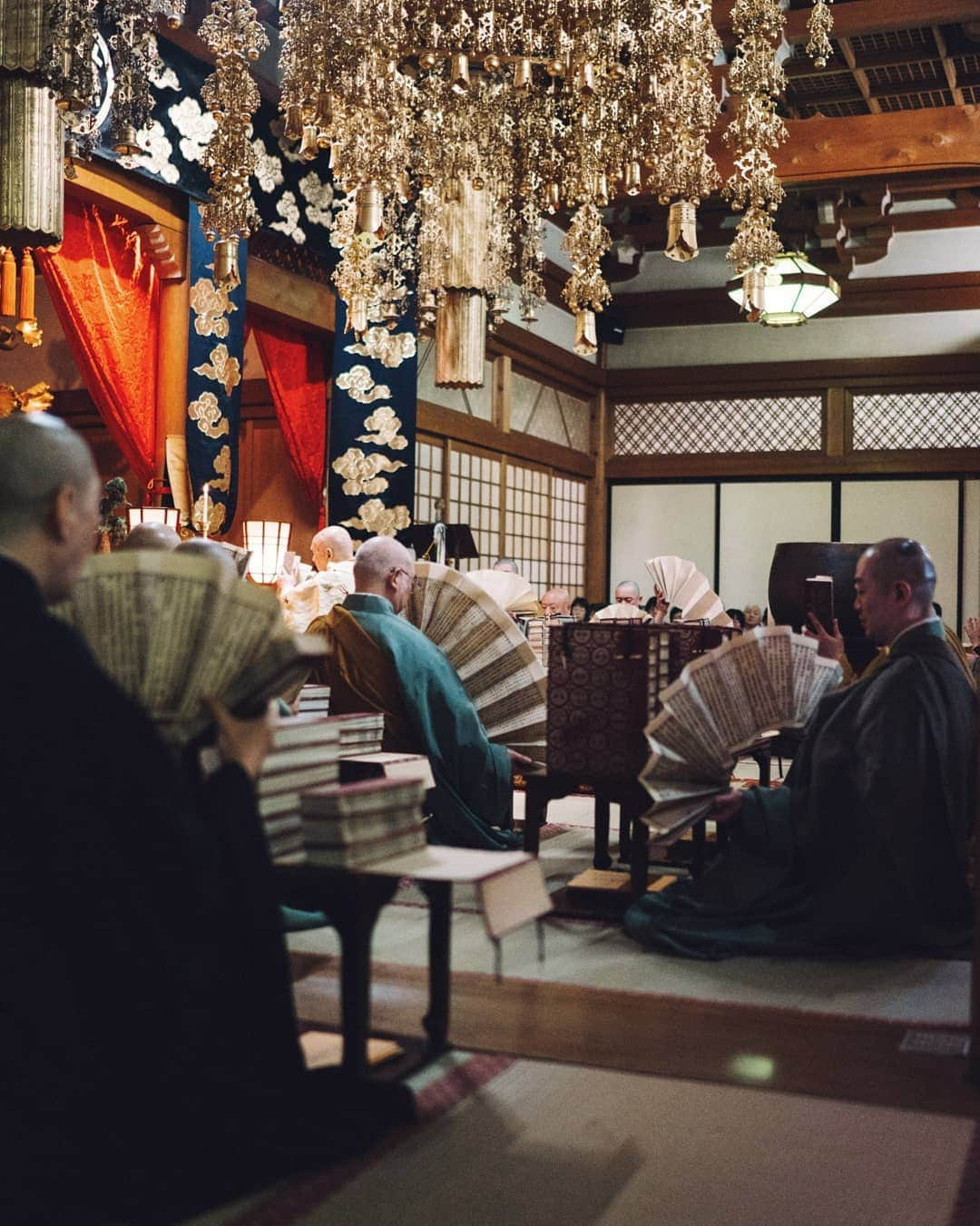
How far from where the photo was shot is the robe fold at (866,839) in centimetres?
348

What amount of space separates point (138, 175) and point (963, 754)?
15.9 feet

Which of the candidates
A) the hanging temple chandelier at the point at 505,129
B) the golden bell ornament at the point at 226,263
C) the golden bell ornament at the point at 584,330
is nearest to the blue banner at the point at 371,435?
the hanging temple chandelier at the point at 505,129

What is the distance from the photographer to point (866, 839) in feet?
11.5

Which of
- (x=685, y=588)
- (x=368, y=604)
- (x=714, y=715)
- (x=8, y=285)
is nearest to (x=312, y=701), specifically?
(x=368, y=604)

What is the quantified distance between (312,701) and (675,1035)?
1437 mm

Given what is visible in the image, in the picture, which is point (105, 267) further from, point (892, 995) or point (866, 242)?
point (866, 242)

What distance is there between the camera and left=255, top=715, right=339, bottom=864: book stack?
2188 mm

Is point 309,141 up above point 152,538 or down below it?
above

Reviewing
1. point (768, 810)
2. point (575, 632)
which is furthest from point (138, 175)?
point (768, 810)

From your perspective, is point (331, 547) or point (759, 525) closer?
point (331, 547)

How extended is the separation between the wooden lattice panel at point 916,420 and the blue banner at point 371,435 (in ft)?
17.8

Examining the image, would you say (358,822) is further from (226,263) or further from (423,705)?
(226,263)

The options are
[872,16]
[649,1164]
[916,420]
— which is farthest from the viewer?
[916,420]

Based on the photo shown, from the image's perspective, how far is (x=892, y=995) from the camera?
3121 millimetres
